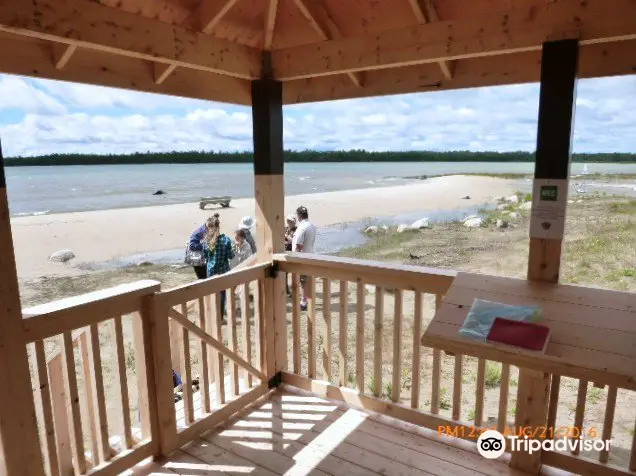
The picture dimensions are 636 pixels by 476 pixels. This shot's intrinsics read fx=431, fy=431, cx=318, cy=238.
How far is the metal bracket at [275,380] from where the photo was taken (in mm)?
3249

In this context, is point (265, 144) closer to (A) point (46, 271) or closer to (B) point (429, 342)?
(B) point (429, 342)

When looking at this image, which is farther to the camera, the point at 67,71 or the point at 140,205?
the point at 140,205

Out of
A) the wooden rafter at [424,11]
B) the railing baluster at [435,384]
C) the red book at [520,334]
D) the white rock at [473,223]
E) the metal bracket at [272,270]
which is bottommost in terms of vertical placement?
the white rock at [473,223]

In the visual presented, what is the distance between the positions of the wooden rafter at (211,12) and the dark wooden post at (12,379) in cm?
140

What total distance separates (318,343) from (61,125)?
1482 inches

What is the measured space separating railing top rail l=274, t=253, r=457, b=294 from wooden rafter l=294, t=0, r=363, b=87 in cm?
145

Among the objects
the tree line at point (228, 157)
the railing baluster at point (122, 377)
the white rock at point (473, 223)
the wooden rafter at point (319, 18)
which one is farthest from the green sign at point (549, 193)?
the white rock at point (473, 223)

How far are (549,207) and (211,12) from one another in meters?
2.14

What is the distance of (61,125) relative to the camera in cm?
3484

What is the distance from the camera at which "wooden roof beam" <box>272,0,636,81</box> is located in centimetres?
188

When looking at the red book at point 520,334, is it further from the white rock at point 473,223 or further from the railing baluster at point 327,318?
the white rock at point 473,223

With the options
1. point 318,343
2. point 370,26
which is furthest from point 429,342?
A: point 318,343

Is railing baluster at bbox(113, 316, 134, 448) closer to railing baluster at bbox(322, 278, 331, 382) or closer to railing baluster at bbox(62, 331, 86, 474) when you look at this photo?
railing baluster at bbox(62, 331, 86, 474)

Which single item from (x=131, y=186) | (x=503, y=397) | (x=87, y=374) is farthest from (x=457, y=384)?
(x=131, y=186)
